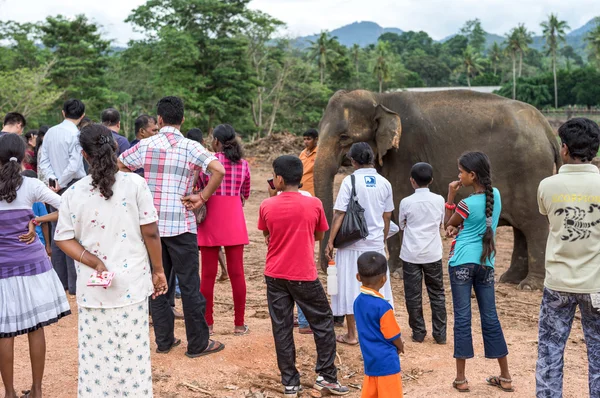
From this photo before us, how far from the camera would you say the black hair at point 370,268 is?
14.1 feet

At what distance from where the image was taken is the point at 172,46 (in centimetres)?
3566

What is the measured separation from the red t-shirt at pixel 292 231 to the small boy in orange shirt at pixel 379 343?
864 mm

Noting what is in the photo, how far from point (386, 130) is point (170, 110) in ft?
15.1

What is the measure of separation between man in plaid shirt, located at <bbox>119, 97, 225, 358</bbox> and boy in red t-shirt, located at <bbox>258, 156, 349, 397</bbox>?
0.62m

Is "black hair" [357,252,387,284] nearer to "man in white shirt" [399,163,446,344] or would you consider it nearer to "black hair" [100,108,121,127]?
"man in white shirt" [399,163,446,344]

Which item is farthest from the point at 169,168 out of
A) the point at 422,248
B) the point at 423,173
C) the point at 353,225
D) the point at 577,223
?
the point at 577,223

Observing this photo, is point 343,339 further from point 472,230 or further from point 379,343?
point 379,343

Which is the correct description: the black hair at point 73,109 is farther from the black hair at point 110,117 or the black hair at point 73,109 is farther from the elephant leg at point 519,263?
the elephant leg at point 519,263

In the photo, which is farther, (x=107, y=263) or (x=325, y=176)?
(x=325, y=176)

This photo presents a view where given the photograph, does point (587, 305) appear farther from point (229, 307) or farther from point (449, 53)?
point (449, 53)

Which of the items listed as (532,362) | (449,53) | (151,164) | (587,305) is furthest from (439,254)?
(449,53)

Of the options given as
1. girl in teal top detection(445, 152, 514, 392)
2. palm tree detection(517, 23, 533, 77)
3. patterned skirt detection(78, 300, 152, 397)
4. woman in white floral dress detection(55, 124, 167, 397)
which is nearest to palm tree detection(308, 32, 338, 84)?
palm tree detection(517, 23, 533, 77)

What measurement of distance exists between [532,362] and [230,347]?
2867 mm

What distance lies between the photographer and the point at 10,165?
476cm
